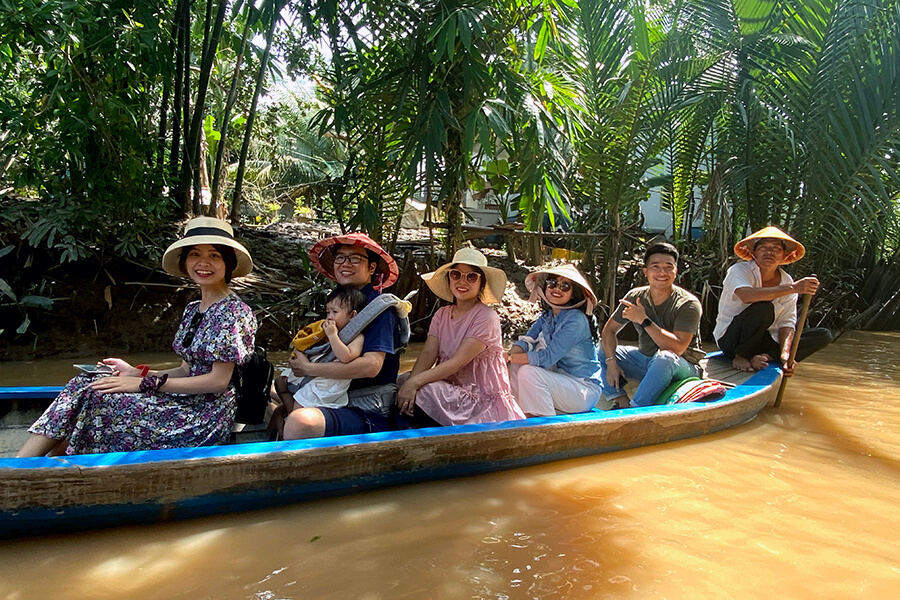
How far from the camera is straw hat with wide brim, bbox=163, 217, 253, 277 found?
2.58 meters

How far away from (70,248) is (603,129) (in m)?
5.51

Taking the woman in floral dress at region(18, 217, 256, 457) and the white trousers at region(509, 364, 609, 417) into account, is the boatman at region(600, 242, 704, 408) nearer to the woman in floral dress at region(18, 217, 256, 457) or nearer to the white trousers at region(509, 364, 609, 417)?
→ the white trousers at region(509, 364, 609, 417)

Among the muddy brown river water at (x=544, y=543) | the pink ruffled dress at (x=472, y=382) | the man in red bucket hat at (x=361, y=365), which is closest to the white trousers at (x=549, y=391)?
the pink ruffled dress at (x=472, y=382)

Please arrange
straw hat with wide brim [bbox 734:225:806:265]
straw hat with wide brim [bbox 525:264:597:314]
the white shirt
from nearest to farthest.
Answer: straw hat with wide brim [bbox 525:264:597:314] → straw hat with wide brim [bbox 734:225:806:265] → the white shirt

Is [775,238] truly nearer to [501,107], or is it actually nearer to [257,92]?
[501,107]

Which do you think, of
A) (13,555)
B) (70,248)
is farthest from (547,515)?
(70,248)

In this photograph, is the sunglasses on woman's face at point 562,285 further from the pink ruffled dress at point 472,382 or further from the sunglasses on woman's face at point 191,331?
the sunglasses on woman's face at point 191,331

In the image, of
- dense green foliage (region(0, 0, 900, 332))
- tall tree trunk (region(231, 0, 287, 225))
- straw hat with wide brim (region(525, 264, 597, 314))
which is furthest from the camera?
dense green foliage (region(0, 0, 900, 332))

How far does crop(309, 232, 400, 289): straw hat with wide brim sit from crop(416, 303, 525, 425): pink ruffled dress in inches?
13.6

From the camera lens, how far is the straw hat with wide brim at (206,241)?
2.58 meters

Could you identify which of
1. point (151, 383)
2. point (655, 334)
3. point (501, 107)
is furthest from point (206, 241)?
point (501, 107)

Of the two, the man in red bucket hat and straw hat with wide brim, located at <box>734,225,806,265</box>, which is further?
straw hat with wide brim, located at <box>734,225,806,265</box>

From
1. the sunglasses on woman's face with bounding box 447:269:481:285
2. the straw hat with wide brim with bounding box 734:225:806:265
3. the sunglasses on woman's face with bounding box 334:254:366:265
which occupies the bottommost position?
the sunglasses on woman's face with bounding box 447:269:481:285

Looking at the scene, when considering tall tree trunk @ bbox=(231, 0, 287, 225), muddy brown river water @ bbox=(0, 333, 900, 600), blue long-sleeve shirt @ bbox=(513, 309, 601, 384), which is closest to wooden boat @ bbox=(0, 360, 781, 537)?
muddy brown river water @ bbox=(0, 333, 900, 600)
